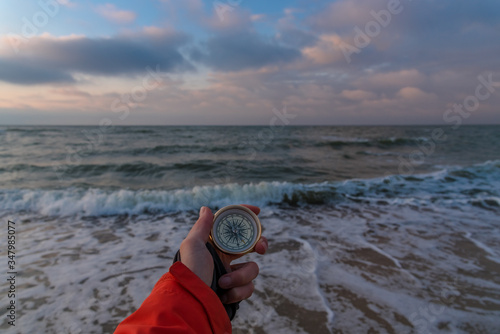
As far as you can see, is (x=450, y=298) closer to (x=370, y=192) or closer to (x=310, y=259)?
(x=310, y=259)

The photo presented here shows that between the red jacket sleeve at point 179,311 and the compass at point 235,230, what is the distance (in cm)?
56

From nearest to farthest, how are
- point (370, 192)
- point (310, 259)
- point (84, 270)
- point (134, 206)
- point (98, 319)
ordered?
point (98, 319) < point (84, 270) < point (310, 259) < point (134, 206) < point (370, 192)

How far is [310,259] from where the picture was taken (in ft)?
13.8

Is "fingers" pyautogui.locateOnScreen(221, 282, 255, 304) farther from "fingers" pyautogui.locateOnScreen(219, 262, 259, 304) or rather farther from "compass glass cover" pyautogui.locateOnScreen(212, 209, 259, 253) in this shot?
"compass glass cover" pyautogui.locateOnScreen(212, 209, 259, 253)

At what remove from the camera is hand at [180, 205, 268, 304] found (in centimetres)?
151

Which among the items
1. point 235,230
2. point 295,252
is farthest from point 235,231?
point 295,252

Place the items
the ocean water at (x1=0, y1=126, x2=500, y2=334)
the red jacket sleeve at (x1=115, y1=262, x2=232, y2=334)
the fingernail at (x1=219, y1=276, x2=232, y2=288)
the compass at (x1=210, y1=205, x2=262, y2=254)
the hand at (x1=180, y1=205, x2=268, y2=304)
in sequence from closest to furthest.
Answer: the red jacket sleeve at (x1=115, y1=262, x2=232, y2=334)
the hand at (x1=180, y1=205, x2=268, y2=304)
the fingernail at (x1=219, y1=276, x2=232, y2=288)
the compass at (x1=210, y1=205, x2=262, y2=254)
the ocean water at (x1=0, y1=126, x2=500, y2=334)

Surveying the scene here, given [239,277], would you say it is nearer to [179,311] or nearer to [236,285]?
[236,285]

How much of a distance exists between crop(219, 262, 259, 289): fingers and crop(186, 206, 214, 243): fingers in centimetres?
25

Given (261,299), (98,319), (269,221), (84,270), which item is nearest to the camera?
(98,319)

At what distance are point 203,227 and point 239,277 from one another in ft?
1.23

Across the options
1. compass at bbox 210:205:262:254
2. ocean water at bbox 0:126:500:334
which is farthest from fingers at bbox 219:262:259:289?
ocean water at bbox 0:126:500:334

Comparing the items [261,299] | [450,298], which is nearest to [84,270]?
[261,299]

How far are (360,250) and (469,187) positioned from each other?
7520 mm
